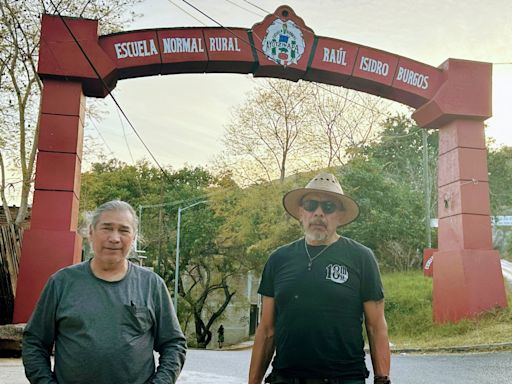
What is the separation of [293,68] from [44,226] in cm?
595

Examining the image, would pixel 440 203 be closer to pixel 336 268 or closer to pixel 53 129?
pixel 53 129

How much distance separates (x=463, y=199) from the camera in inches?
503

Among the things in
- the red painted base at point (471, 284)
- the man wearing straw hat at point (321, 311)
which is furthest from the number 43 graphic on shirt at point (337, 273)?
the red painted base at point (471, 284)

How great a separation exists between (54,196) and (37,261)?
4.14 feet

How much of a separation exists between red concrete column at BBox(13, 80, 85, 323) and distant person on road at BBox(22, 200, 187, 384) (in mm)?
8226

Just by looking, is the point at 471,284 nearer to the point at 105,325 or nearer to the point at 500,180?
the point at 105,325

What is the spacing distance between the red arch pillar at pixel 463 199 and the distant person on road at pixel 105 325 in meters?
10.5

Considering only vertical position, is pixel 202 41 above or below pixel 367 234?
above

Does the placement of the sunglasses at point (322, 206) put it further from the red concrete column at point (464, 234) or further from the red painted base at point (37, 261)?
the red concrete column at point (464, 234)

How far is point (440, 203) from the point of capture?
13.6m

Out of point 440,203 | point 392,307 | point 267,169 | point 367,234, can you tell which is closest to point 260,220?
point 267,169

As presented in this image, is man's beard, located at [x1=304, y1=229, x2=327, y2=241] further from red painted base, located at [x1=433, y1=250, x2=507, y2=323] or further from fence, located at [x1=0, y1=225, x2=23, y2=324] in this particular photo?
red painted base, located at [x1=433, y1=250, x2=507, y2=323]

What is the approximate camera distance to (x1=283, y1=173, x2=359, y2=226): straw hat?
3.37 metres

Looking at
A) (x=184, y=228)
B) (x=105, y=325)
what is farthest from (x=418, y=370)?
(x=184, y=228)
